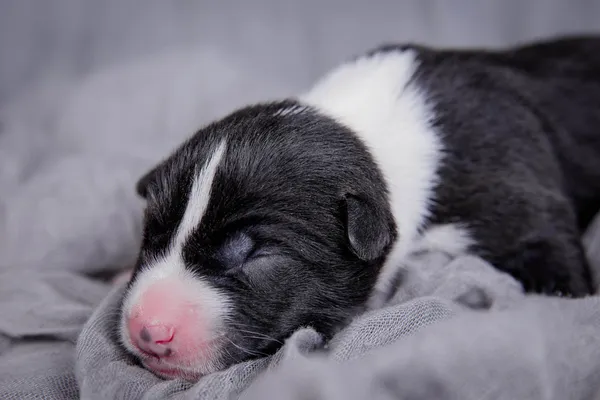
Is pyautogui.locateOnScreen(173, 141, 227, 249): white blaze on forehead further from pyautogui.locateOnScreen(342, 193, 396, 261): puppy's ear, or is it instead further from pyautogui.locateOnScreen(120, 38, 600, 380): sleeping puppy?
pyautogui.locateOnScreen(342, 193, 396, 261): puppy's ear

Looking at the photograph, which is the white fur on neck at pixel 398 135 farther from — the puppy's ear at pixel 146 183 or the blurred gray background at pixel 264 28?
the blurred gray background at pixel 264 28

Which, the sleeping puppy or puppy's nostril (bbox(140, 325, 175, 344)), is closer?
puppy's nostril (bbox(140, 325, 175, 344))

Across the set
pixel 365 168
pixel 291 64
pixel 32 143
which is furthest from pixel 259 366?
pixel 291 64

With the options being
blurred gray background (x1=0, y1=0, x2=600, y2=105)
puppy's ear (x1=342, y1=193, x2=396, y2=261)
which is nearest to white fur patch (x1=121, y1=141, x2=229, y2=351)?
puppy's ear (x1=342, y1=193, x2=396, y2=261)

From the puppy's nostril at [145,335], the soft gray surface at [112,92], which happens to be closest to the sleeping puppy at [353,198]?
the puppy's nostril at [145,335]

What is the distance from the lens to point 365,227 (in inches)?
66.0

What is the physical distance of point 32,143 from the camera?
2924mm

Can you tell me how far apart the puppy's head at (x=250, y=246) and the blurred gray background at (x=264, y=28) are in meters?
1.85

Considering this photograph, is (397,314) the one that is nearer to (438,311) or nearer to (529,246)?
(438,311)

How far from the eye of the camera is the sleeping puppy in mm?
1613

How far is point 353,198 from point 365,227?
8cm

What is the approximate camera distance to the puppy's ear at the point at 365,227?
1.67m

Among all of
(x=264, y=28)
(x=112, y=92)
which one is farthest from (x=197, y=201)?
(x=264, y=28)

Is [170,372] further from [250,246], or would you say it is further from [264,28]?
Result: [264,28]
